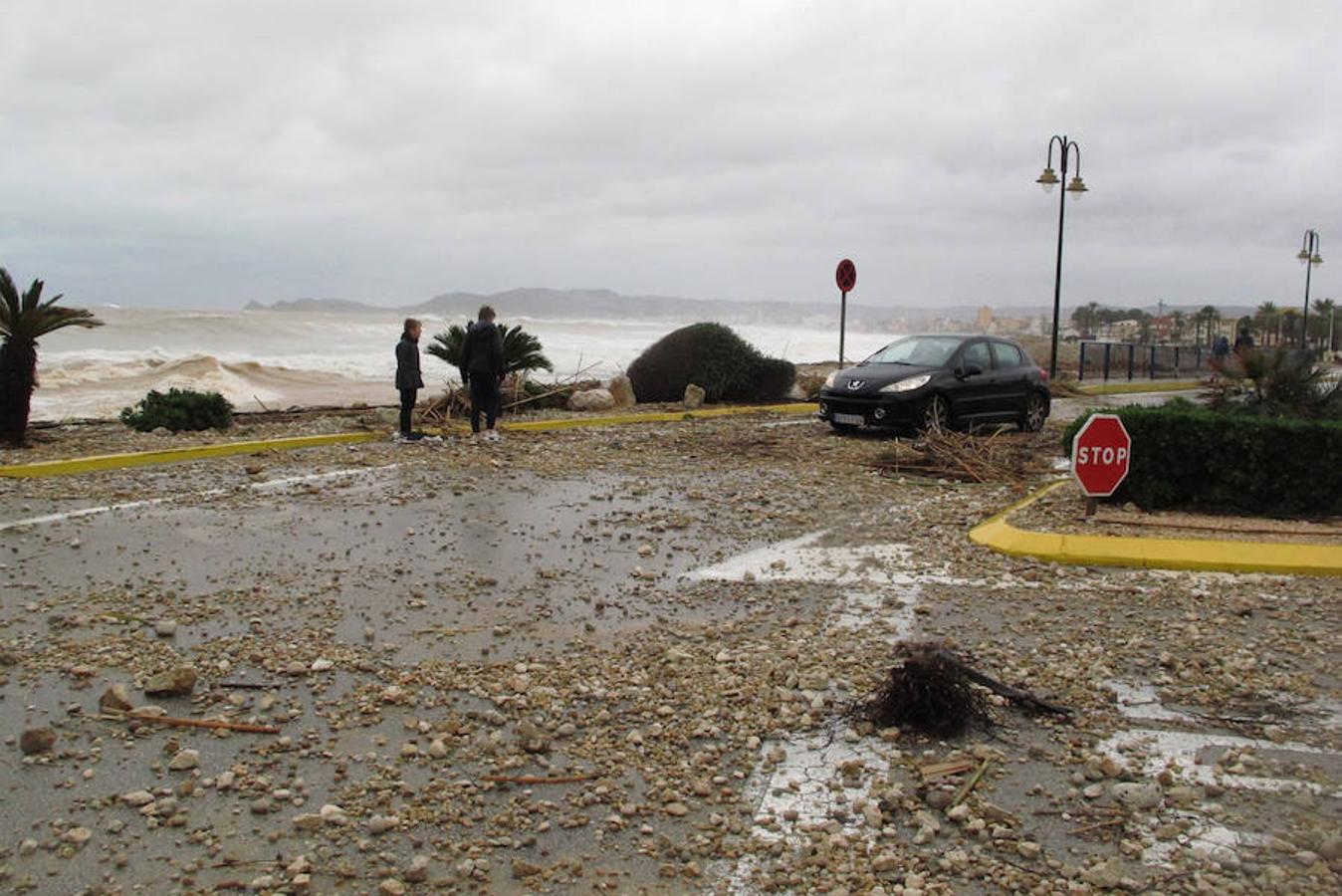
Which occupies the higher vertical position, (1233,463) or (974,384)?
(974,384)

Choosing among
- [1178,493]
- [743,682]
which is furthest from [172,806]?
[1178,493]

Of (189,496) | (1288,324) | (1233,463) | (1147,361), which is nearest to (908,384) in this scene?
(1233,463)

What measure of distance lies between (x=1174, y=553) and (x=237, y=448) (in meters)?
10.1

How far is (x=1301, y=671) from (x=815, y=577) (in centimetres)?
295

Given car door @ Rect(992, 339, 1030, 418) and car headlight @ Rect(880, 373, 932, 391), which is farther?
car door @ Rect(992, 339, 1030, 418)

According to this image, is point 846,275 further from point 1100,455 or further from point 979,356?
point 1100,455

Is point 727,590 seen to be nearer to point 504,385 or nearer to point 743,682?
Answer: point 743,682

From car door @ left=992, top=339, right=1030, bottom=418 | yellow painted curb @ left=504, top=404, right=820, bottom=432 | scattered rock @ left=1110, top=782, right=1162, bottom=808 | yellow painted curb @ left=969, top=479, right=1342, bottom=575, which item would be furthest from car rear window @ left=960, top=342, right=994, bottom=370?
scattered rock @ left=1110, top=782, right=1162, bottom=808

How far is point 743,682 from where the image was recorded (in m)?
5.42

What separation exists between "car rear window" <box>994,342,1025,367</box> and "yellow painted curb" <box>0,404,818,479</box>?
177 inches

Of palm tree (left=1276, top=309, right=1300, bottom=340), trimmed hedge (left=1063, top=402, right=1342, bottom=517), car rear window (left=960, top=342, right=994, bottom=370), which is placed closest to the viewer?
trimmed hedge (left=1063, top=402, right=1342, bottom=517)

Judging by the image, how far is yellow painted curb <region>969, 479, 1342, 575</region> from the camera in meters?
7.67

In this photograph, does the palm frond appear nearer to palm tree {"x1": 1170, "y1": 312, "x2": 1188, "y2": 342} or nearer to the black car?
the black car

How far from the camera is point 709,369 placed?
2047cm
